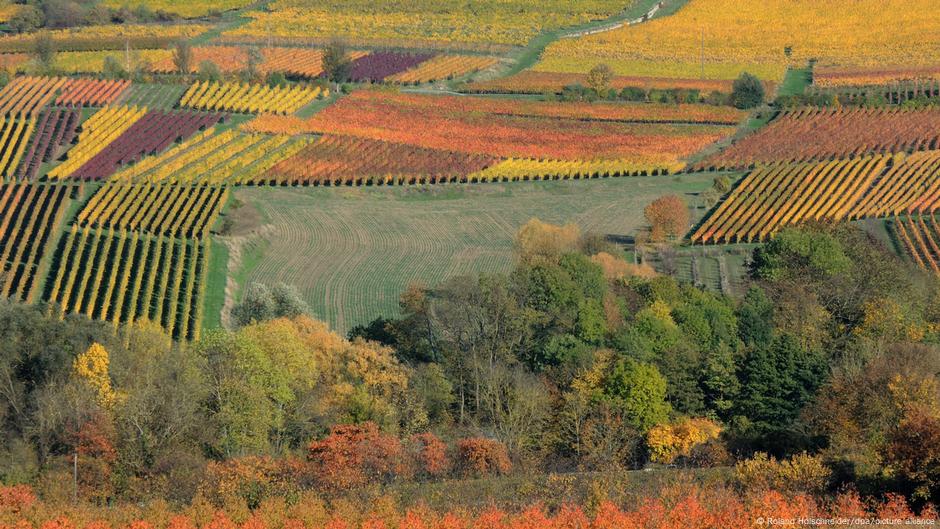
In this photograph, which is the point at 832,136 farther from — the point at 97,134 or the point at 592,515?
the point at 592,515

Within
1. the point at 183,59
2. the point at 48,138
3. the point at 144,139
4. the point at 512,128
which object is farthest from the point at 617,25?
the point at 48,138

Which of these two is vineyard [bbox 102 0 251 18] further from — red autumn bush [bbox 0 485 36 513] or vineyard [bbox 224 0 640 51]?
red autumn bush [bbox 0 485 36 513]

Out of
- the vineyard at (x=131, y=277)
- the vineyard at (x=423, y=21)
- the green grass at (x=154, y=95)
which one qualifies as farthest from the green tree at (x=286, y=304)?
the vineyard at (x=423, y=21)

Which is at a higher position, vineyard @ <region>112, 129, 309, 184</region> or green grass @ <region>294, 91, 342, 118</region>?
green grass @ <region>294, 91, 342, 118</region>

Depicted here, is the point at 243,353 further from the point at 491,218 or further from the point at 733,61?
the point at 733,61

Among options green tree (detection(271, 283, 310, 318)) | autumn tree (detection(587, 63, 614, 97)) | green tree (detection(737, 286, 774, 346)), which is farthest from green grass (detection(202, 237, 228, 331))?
autumn tree (detection(587, 63, 614, 97))

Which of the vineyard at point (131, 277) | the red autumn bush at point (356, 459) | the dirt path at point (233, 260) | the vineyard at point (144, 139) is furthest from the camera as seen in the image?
the vineyard at point (144, 139)

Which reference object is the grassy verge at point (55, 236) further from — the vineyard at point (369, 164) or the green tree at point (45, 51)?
the green tree at point (45, 51)
